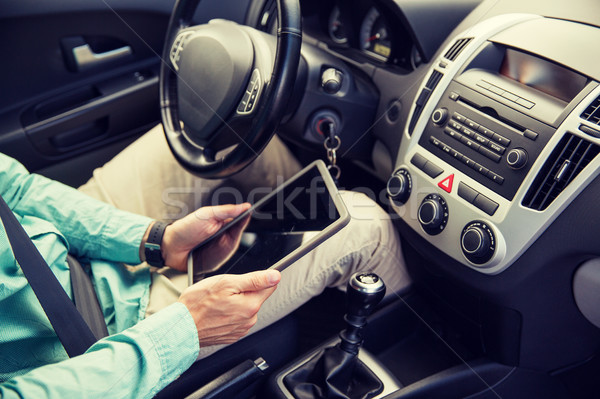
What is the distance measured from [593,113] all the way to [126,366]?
659mm

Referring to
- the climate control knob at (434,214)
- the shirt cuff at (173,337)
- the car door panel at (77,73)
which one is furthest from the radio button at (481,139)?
the car door panel at (77,73)

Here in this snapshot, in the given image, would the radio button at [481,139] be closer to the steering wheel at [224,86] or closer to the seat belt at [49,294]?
the steering wheel at [224,86]

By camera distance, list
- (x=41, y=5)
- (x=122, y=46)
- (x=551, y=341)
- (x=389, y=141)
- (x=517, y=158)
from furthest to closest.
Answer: (x=122, y=46), (x=41, y=5), (x=389, y=141), (x=551, y=341), (x=517, y=158)

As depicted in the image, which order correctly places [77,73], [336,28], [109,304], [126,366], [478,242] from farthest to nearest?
[77,73]
[336,28]
[109,304]
[478,242]
[126,366]

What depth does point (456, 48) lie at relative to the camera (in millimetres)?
863

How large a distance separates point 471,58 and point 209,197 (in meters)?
0.59

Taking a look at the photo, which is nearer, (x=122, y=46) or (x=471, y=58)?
(x=471, y=58)

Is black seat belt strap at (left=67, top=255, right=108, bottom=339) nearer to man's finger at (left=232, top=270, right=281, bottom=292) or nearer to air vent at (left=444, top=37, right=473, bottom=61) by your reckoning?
man's finger at (left=232, top=270, right=281, bottom=292)

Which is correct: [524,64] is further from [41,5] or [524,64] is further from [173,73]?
[41,5]

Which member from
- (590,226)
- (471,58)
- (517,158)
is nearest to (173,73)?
(471,58)

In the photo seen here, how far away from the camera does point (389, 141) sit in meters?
1.01

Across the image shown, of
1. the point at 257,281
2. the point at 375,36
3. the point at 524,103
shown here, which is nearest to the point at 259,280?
the point at 257,281

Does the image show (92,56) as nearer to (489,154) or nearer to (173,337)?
(173,337)

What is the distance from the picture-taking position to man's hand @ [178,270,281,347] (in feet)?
2.34
